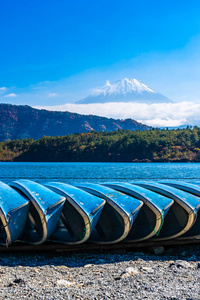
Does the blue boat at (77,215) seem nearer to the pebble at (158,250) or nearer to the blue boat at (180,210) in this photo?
the pebble at (158,250)

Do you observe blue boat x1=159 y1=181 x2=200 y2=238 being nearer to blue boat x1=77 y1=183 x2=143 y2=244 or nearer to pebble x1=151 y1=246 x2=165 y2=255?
pebble x1=151 y1=246 x2=165 y2=255

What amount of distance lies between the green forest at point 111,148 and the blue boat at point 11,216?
93.9 metres

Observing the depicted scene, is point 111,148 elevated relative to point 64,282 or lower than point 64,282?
elevated

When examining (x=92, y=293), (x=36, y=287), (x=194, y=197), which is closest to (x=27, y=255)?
(x=36, y=287)

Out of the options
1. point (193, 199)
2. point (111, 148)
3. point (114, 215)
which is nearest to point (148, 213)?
point (114, 215)

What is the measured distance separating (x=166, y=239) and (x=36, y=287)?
11.8 ft

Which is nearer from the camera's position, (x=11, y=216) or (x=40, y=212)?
(x=11, y=216)

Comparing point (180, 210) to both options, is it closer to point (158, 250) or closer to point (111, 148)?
point (158, 250)

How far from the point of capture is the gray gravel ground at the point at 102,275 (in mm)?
4746

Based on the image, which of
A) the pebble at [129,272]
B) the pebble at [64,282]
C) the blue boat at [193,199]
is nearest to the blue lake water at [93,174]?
the blue boat at [193,199]

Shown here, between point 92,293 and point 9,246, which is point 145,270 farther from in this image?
point 9,246

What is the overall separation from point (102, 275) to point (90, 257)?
1.31 meters

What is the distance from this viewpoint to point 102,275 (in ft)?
18.7

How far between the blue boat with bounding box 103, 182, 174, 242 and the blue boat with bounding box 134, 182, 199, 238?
0.26m
